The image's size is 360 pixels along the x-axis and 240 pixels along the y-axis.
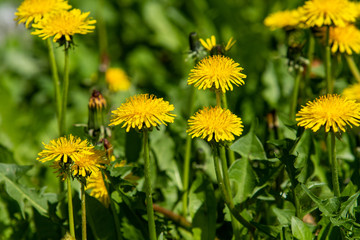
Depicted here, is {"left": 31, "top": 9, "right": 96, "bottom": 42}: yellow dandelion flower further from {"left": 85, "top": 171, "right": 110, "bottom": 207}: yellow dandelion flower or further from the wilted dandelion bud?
{"left": 85, "top": 171, "right": 110, "bottom": 207}: yellow dandelion flower

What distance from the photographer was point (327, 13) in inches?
57.7

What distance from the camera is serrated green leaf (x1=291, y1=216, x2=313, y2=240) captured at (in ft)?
3.96

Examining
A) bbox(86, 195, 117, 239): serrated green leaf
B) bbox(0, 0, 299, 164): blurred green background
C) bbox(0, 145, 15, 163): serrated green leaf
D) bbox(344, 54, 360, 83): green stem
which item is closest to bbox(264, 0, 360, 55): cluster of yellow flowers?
bbox(344, 54, 360, 83): green stem

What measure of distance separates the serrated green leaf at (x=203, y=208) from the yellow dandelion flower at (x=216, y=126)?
410 mm

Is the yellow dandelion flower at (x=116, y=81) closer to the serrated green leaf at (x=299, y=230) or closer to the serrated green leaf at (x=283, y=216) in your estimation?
the serrated green leaf at (x=283, y=216)

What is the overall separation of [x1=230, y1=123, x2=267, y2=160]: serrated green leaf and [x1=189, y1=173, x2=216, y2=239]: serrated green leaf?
0.15 metres

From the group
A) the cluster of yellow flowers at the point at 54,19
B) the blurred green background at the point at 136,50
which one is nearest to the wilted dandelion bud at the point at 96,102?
the cluster of yellow flowers at the point at 54,19

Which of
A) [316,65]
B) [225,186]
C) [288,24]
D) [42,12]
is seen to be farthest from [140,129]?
[316,65]

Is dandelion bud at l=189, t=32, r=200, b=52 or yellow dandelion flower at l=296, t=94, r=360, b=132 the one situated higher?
dandelion bud at l=189, t=32, r=200, b=52

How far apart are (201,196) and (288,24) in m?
0.72

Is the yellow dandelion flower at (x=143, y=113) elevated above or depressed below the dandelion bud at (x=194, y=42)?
below

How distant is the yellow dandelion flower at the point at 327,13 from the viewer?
1.46m

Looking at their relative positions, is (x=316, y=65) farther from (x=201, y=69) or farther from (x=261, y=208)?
(x=201, y=69)

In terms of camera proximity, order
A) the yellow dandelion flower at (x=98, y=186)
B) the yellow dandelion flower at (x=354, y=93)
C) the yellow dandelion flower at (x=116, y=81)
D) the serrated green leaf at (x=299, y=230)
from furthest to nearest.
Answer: the yellow dandelion flower at (x=116, y=81)
the yellow dandelion flower at (x=354, y=93)
the yellow dandelion flower at (x=98, y=186)
the serrated green leaf at (x=299, y=230)
